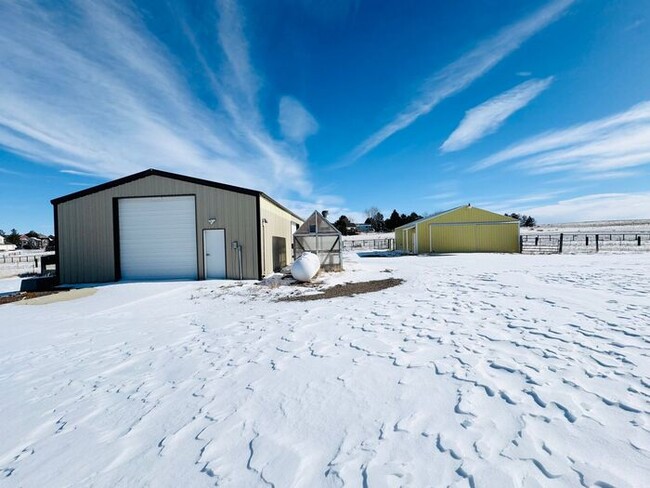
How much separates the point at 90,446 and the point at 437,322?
4919mm

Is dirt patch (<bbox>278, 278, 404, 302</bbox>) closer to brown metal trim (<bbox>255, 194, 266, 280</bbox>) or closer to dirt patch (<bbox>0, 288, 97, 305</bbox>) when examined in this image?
brown metal trim (<bbox>255, 194, 266, 280</bbox>)

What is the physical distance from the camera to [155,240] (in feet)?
39.9

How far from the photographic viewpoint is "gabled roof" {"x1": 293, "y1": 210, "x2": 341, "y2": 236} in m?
13.9

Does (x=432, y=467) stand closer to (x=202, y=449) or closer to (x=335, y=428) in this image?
(x=335, y=428)

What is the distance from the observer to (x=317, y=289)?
374 inches

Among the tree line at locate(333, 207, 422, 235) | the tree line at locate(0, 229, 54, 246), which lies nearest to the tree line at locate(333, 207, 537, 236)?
the tree line at locate(333, 207, 422, 235)

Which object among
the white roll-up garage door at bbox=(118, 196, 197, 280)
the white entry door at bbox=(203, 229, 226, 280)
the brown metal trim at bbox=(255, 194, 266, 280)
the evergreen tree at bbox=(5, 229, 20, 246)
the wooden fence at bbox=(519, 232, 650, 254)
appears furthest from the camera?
the evergreen tree at bbox=(5, 229, 20, 246)

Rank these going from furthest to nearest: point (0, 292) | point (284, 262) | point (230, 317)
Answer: point (284, 262) < point (0, 292) < point (230, 317)

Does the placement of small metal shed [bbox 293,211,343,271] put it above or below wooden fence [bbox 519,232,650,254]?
above

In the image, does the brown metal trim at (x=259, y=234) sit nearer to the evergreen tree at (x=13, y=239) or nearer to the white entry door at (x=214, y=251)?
the white entry door at (x=214, y=251)

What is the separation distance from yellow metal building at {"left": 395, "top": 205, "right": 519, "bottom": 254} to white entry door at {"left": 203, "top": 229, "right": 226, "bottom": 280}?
16357mm

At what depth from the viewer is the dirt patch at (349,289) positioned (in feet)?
26.9

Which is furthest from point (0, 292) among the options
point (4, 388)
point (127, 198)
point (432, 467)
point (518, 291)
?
point (518, 291)

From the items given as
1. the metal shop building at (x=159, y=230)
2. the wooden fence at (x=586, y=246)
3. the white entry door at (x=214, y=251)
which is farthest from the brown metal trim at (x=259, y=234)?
the wooden fence at (x=586, y=246)
